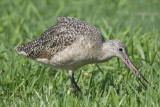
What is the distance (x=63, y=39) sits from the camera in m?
6.34

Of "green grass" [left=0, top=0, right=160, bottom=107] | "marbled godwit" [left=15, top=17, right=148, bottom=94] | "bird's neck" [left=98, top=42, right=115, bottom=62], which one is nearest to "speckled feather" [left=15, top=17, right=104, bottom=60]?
"marbled godwit" [left=15, top=17, right=148, bottom=94]

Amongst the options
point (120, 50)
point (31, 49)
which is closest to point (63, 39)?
point (31, 49)

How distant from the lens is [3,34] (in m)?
9.28

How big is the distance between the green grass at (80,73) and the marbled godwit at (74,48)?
315 millimetres

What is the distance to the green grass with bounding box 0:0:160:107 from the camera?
5.59 metres

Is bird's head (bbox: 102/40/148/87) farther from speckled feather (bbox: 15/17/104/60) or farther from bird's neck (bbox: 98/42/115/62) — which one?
speckled feather (bbox: 15/17/104/60)

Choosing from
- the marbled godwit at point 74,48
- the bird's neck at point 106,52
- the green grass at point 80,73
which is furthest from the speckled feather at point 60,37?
the green grass at point 80,73

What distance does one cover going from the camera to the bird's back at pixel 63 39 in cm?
624

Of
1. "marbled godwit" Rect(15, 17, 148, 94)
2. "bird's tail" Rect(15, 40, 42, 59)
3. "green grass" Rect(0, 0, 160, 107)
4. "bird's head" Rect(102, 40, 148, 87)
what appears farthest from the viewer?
"bird's tail" Rect(15, 40, 42, 59)

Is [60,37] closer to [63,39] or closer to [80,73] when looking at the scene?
[63,39]

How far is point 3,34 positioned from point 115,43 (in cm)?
377

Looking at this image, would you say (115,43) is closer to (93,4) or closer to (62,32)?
(62,32)

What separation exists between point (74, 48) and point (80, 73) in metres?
0.75

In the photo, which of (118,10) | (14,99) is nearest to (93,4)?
(118,10)
